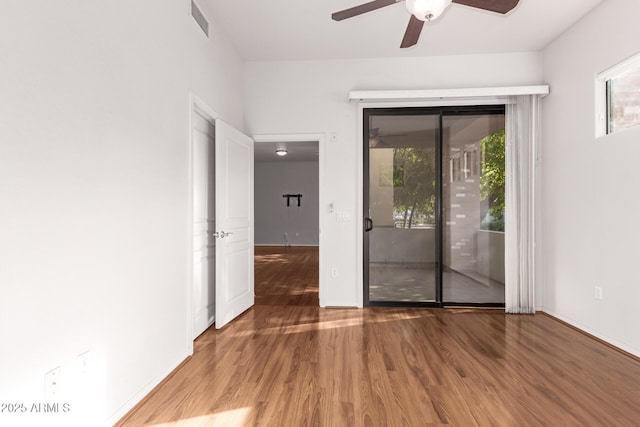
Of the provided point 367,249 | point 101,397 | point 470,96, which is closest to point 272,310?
point 367,249

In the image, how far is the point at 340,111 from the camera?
4.04 meters

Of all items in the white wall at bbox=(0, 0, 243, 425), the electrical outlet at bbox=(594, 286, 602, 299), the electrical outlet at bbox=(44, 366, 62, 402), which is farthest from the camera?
the electrical outlet at bbox=(594, 286, 602, 299)

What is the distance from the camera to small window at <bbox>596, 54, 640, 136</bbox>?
274 centimetres

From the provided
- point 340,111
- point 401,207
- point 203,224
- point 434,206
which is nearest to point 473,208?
point 434,206

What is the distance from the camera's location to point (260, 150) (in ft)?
27.9

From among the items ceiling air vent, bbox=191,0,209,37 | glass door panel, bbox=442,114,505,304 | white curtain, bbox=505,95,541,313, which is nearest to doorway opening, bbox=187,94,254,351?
ceiling air vent, bbox=191,0,209,37

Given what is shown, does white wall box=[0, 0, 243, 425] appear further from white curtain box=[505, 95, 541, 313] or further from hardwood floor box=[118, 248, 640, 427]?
white curtain box=[505, 95, 541, 313]

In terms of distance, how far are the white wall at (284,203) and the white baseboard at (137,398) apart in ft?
27.1

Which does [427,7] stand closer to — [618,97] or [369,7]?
[369,7]

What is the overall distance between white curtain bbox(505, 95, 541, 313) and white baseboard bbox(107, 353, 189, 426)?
11.6 feet

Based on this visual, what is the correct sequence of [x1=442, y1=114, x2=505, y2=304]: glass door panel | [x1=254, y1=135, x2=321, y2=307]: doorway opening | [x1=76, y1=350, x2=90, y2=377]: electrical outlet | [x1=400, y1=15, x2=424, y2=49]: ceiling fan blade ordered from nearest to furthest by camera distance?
[x1=76, y1=350, x2=90, y2=377]: electrical outlet → [x1=400, y1=15, x2=424, y2=49]: ceiling fan blade → [x1=442, y1=114, x2=505, y2=304]: glass door panel → [x1=254, y1=135, x2=321, y2=307]: doorway opening

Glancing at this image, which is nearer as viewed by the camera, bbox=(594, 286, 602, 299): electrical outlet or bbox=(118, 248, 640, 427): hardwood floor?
bbox=(118, 248, 640, 427): hardwood floor

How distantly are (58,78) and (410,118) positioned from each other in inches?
136

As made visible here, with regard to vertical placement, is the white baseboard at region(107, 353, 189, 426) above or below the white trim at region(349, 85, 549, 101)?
below
